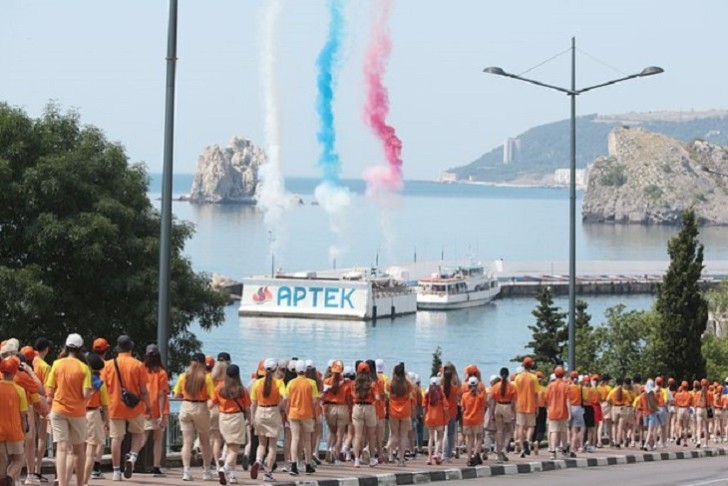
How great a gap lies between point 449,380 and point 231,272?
16472 cm

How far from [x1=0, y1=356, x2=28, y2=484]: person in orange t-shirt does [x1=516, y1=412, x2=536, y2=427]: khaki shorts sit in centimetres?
1256

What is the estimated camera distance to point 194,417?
21.3 meters

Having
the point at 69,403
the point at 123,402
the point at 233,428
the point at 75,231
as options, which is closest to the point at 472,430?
the point at 233,428

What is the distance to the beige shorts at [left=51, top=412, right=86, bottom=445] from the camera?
18.4m

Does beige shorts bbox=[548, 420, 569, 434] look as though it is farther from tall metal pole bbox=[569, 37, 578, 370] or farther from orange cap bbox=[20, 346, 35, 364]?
orange cap bbox=[20, 346, 35, 364]

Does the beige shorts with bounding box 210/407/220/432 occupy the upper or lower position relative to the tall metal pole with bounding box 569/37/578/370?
lower

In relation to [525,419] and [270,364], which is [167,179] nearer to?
[270,364]

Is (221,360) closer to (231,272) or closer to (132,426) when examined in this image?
(132,426)

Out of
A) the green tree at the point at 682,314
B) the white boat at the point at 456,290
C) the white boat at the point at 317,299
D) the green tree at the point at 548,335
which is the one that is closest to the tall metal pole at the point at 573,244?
the green tree at the point at 682,314

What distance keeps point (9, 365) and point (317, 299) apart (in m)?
133

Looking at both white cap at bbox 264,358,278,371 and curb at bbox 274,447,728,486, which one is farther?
white cap at bbox 264,358,278,371

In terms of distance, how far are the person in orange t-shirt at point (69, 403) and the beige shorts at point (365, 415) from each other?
727 centimetres

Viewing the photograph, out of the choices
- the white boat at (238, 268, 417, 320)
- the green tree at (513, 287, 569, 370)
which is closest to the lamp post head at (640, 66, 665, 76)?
the green tree at (513, 287, 569, 370)

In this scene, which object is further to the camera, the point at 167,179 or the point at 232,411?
the point at 167,179
